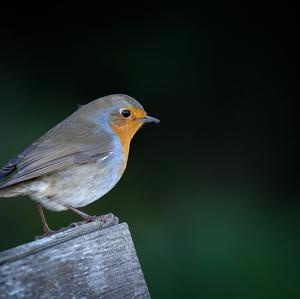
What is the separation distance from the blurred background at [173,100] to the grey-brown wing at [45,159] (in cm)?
126

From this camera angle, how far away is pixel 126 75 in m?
5.82

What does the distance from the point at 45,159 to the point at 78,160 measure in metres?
0.28

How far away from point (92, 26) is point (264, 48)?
1.53 meters

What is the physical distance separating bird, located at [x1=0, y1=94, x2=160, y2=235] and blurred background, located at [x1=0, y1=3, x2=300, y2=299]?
113cm

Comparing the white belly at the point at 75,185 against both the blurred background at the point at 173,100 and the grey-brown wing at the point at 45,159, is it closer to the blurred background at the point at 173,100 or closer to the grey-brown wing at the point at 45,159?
the grey-brown wing at the point at 45,159

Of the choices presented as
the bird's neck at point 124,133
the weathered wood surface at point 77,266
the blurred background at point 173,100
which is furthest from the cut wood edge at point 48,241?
the blurred background at point 173,100

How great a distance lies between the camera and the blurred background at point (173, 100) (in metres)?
5.48

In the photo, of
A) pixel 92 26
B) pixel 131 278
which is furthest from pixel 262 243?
pixel 131 278

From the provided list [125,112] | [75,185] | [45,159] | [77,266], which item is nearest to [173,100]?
[125,112]

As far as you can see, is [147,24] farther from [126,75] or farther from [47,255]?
[47,255]

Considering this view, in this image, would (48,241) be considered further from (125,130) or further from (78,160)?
(125,130)

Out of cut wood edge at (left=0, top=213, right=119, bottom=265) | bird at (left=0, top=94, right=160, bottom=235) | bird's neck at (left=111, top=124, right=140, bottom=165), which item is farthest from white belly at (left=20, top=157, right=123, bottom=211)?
cut wood edge at (left=0, top=213, right=119, bottom=265)

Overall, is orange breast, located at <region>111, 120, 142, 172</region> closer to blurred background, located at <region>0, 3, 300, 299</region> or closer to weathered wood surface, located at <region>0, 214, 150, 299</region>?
blurred background, located at <region>0, 3, 300, 299</region>

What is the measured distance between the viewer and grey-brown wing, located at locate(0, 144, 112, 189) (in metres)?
3.70
